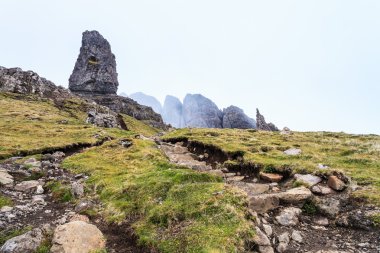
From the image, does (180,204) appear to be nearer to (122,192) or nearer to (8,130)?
(122,192)

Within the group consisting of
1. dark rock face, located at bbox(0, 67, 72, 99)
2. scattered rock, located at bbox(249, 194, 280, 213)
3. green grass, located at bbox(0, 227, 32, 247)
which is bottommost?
green grass, located at bbox(0, 227, 32, 247)

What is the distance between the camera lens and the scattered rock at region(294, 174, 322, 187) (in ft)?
53.9

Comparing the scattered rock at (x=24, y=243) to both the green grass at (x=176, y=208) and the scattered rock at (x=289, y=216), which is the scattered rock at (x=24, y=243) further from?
the scattered rock at (x=289, y=216)

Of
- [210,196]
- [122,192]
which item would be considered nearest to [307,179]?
[210,196]

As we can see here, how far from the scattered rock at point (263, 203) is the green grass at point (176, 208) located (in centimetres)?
104

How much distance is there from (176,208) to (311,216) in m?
6.34

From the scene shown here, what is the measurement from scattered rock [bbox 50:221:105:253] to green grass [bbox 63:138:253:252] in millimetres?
1563

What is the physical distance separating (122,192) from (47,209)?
387cm

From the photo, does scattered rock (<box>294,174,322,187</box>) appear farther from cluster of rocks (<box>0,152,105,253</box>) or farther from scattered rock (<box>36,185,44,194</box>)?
scattered rock (<box>36,185,44,194</box>)

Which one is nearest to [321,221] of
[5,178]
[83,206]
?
[83,206]

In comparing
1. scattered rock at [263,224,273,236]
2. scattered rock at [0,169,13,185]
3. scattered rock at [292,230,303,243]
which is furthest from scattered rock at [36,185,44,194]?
scattered rock at [292,230,303,243]

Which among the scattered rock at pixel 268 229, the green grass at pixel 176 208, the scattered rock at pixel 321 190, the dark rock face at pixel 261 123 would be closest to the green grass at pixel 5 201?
the green grass at pixel 176 208

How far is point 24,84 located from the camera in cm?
14525

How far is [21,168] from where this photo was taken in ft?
75.5
